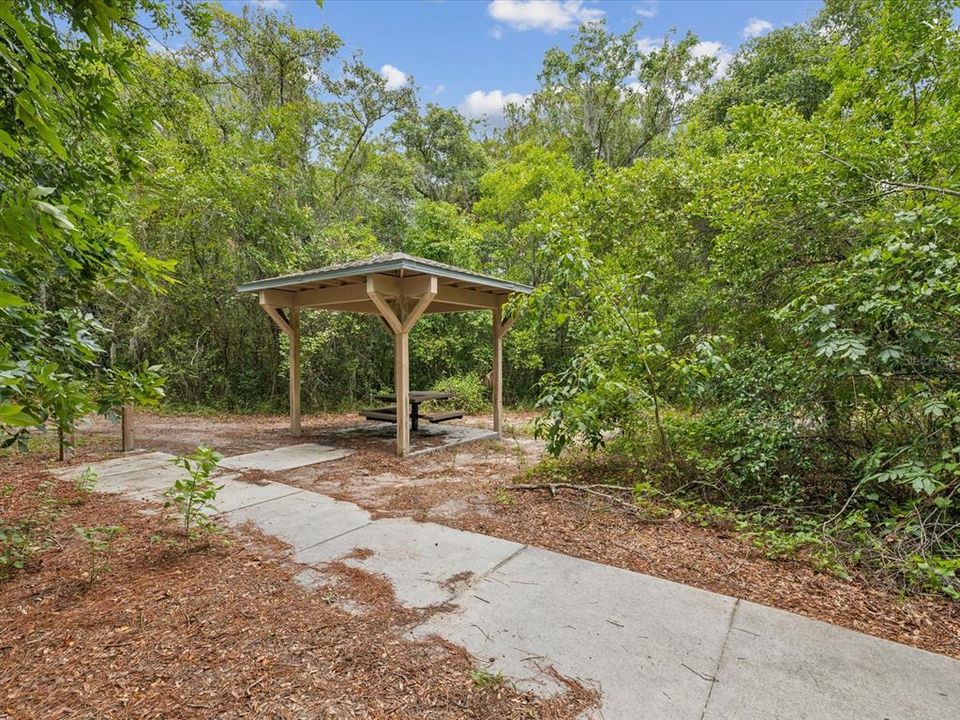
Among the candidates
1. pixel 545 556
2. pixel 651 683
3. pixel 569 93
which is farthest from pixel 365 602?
pixel 569 93

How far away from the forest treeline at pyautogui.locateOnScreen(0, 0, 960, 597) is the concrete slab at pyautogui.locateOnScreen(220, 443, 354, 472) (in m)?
2.12

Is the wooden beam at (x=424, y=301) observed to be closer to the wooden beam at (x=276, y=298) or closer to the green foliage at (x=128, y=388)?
the wooden beam at (x=276, y=298)

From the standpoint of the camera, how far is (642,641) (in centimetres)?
205

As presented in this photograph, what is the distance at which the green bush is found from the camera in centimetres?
959

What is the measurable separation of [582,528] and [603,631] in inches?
48.6

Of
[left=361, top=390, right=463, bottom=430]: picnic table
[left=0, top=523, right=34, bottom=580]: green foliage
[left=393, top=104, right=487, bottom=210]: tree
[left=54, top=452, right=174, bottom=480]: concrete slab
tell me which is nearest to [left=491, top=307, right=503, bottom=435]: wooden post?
[left=361, top=390, right=463, bottom=430]: picnic table

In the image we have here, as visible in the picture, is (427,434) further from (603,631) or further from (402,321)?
(603,631)

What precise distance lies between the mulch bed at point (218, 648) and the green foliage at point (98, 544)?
0.04 m

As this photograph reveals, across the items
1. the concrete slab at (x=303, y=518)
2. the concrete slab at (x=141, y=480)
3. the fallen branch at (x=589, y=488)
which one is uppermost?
the fallen branch at (x=589, y=488)

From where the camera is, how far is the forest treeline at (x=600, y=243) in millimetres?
2275

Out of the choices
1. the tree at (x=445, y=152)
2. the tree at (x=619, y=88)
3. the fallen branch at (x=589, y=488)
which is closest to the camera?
the fallen branch at (x=589, y=488)

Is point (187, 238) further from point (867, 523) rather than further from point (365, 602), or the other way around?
point (867, 523)

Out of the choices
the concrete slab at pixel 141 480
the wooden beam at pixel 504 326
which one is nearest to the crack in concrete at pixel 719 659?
the concrete slab at pixel 141 480

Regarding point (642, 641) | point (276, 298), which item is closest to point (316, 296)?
point (276, 298)
